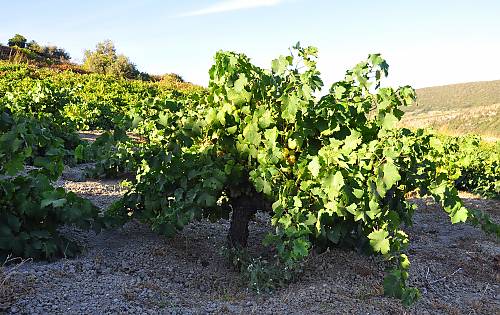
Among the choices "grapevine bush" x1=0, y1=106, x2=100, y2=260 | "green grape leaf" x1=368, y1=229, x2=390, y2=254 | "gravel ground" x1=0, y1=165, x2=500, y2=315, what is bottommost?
"gravel ground" x1=0, y1=165, x2=500, y2=315

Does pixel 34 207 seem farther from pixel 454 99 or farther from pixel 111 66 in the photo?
pixel 454 99

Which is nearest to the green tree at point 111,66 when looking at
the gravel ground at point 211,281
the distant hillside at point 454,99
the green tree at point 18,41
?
the green tree at point 18,41

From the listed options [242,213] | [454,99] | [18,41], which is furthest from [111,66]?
[454,99]

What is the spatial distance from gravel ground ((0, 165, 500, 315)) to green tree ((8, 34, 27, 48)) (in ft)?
159

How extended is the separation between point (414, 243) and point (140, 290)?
318 cm

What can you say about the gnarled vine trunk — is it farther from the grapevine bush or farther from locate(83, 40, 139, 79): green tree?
locate(83, 40, 139, 79): green tree

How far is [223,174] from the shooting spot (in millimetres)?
3516

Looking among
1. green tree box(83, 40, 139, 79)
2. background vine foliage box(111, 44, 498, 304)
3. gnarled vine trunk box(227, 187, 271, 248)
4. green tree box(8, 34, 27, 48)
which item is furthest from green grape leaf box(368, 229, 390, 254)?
green tree box(8, 34, 27, 48)

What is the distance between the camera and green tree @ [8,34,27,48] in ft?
153

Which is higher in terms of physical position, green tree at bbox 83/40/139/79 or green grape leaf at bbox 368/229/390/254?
green tree at bbox 83/40/139/79

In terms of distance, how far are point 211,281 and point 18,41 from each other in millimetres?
49680

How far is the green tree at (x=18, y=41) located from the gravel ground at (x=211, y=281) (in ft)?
159

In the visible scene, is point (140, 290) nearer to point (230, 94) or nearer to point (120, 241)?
point (120, 241)

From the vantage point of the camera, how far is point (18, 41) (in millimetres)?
46594
